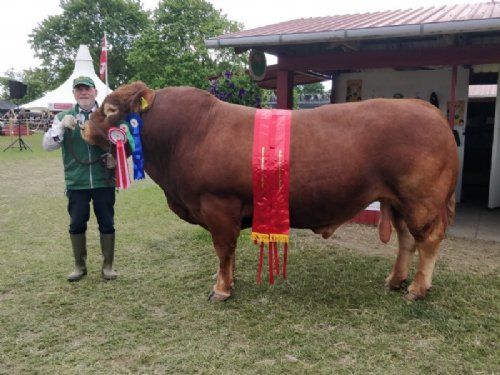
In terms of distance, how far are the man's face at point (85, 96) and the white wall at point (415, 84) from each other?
17.7ft

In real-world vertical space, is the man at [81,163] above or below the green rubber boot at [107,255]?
above

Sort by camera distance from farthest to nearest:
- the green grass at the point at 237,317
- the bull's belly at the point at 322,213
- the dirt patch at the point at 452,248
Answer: the dirt patch at the point at 452,248
the bull's belly at the point at 322,213
the green grass at the point at 237,317

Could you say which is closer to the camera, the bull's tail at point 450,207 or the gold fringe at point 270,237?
the gold fringe at point 270,237

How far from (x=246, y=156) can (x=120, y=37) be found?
130ft

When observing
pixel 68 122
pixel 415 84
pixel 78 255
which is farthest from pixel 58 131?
pixel 415 84

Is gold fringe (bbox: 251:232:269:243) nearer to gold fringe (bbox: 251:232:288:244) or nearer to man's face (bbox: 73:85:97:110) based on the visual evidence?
gold fringe (bbox: 251:232:288:244)

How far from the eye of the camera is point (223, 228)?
11.9ft

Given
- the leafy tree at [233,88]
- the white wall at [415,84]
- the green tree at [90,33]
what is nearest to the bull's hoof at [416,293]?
the leafy tree at [233,88]

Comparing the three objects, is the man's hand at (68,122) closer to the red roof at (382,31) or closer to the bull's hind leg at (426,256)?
the red roof at (382,31)

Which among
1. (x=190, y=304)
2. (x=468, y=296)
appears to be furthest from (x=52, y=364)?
(x=468, y=296)

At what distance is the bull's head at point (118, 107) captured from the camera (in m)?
3.71

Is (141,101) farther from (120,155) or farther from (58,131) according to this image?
(58,131)

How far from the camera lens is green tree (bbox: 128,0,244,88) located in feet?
94.1

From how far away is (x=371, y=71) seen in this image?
316 inches
